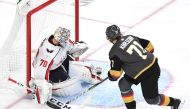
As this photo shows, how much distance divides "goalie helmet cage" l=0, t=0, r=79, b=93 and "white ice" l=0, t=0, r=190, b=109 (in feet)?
1.21

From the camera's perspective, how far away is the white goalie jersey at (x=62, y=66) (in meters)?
4.61

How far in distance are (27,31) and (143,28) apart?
2.18m

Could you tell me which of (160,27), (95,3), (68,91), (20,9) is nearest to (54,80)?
(68,91)

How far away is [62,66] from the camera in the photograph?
491 centimetres

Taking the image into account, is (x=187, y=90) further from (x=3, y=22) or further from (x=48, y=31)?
(x=3, y=22)

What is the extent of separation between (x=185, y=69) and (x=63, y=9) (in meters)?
1.35

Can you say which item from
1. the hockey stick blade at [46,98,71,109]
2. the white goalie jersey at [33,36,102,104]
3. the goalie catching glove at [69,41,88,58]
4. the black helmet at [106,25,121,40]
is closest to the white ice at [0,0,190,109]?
the hockey stick blade at [46,98,71,109]

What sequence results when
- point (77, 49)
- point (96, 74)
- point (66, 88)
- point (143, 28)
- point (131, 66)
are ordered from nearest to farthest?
point (131, 66), point (66, 88), point (77, 49), point (96, 74), point (143, 28)

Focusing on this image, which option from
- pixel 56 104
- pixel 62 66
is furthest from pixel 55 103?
pixel 62 66

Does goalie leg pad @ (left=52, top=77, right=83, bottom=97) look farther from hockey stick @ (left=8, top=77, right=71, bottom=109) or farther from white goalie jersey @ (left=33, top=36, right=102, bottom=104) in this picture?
hockey stick @ (left=8, top=77, right=71, bottom=109)

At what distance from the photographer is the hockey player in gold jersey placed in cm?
418

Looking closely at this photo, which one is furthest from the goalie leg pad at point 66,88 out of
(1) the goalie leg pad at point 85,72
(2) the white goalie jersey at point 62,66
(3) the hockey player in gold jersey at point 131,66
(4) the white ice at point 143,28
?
(3) the hockey player in gold jersey at point 131,66

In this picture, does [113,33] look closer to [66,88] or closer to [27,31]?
[27,31]

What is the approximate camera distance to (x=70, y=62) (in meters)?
5.07
